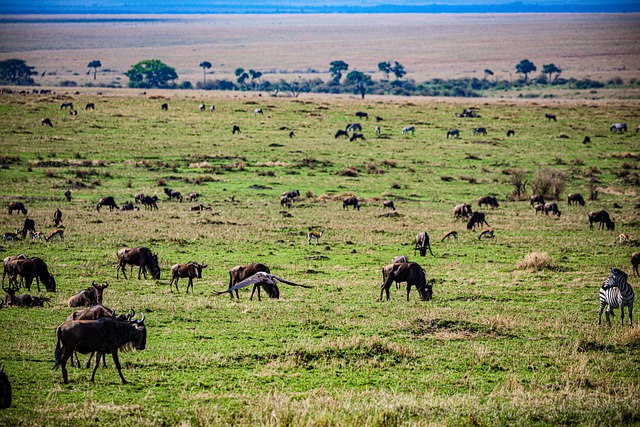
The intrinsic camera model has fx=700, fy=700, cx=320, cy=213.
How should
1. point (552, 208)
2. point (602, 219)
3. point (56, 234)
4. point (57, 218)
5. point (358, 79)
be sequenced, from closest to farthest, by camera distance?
point (56, 234) → point (57, 218) → point (602, 219) → point (552, 208) → point (358, 79)

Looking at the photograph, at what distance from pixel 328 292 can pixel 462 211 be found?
50.4 feet

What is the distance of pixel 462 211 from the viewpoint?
33.6 metres

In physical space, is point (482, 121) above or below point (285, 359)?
above

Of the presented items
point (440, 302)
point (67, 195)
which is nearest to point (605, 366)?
point (440, 302)

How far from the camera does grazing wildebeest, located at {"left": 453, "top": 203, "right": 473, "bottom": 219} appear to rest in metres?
33.6

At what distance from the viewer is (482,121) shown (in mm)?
73188

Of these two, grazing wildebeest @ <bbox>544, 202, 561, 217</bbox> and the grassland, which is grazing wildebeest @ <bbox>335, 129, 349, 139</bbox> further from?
grazing wildebeest @ <bbox>544, 202, 561, 217</bbox>

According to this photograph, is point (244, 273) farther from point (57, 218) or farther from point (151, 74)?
point (151, 74)

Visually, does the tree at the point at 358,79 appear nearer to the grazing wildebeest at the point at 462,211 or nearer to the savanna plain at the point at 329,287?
the savanna plain at the point at 329,287

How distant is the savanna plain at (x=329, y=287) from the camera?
38.0 ft

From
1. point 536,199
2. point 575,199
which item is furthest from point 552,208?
point 575,199

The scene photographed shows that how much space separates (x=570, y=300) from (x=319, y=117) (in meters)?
56.2

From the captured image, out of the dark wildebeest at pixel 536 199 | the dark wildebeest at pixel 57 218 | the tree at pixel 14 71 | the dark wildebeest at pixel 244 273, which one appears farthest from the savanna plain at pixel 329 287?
the tree at pixel 14 71

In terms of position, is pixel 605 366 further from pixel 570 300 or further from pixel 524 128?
pixel 524 128
